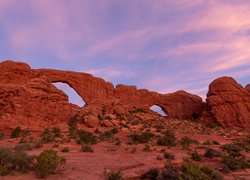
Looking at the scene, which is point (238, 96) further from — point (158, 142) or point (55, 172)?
point (55, 172)

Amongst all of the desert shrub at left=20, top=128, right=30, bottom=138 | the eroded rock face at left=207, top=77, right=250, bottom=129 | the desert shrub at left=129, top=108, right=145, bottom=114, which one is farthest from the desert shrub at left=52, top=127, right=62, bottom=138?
the eroded rock face at left=207, top=77, right=250, bottom=129

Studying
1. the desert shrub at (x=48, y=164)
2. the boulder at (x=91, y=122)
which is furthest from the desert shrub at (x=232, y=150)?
the boulder at (x=91, y=122)

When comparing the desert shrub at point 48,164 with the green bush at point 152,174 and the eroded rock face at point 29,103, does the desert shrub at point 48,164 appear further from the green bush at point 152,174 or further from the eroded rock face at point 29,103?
the eroded rock face at point 29,103

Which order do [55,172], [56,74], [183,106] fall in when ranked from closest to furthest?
[55,172]
[56,74]
[183,106]

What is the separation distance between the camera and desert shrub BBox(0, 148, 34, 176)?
8863 mm

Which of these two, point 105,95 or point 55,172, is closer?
point 55,172

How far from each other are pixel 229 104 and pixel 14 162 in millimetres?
30484

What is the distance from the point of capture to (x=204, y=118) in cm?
3484

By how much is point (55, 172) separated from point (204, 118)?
94.9 ft

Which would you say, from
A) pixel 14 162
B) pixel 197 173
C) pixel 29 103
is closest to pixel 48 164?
pixel 14 162

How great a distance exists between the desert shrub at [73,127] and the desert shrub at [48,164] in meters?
11.0

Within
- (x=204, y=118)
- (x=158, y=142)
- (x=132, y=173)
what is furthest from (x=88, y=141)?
(x=204, y=118)

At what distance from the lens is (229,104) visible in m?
34.0

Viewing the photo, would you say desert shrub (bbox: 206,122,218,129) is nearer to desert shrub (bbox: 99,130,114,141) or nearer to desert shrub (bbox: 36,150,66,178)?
desert shrub (bbox: 99,130,114,141)
